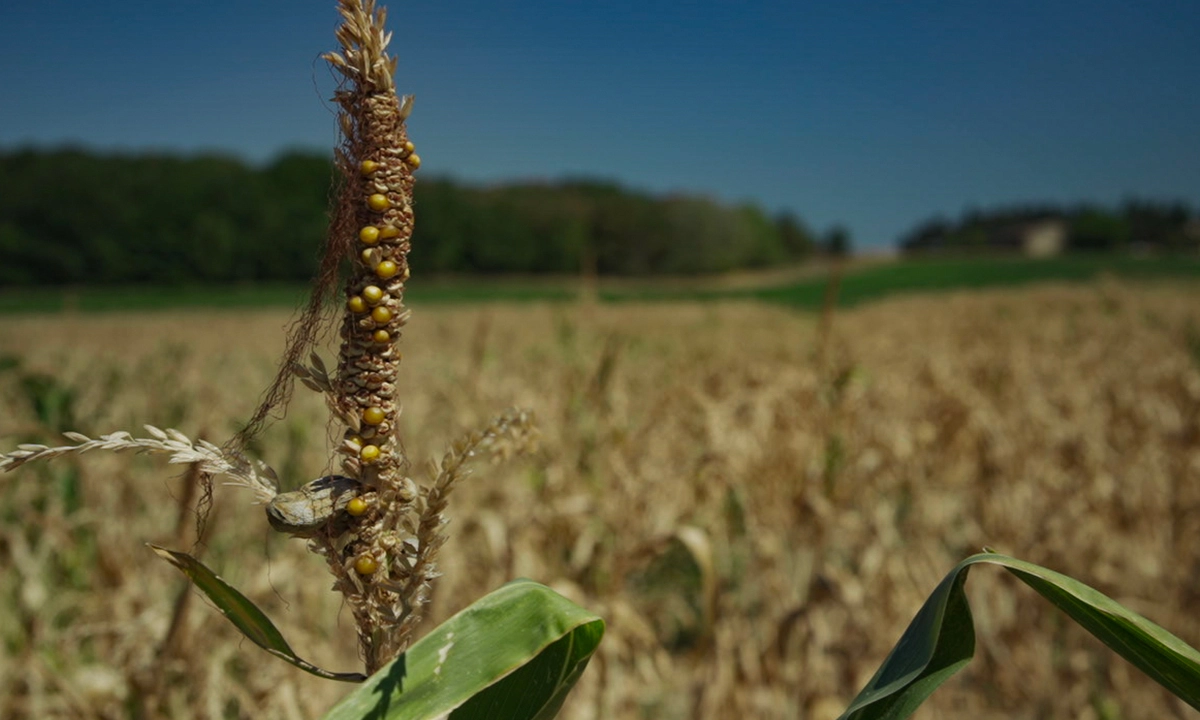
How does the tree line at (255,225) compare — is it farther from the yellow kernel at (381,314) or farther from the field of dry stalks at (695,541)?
the yellow kernel at (381,314)

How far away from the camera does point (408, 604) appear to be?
0.59 m

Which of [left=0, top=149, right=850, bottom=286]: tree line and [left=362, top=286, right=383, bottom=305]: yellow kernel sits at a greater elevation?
[left=0, top=149, right=850, bottom=286]: tree line

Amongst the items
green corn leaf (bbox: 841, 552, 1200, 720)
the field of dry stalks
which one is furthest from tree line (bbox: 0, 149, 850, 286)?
green corn leaf (bbox: 841, 552, 1200, 720)

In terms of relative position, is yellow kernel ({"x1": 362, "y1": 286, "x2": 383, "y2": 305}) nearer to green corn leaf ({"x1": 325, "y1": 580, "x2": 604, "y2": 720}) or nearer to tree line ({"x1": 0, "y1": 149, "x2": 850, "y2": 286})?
green corn leaf ({"x1": 325, "y1": 580, "x2": 604, "y2": 720})

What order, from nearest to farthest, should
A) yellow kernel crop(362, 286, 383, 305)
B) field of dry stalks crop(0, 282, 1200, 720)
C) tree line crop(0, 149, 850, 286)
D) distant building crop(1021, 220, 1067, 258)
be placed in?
Result: yellow kernel crop(362, 286, 383, 305) < field of dry stalks crop(0, 282, 1200, 720) < tree line crop(0, 149, 850, 286) < distant building crop(1021, 220, 1067, 258)

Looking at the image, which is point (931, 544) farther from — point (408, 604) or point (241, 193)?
point (241, 193)

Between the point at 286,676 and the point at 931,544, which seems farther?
the point at 931,544

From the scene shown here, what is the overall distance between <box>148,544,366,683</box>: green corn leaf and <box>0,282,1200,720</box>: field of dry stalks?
95 centimetres

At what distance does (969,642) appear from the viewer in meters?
0.69

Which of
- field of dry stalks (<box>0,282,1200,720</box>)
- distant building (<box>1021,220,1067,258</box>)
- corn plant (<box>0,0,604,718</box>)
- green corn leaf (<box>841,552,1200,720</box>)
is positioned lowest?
field of dry stalks (<box>0,282,1200,720</box>)

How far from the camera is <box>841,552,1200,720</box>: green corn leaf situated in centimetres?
63

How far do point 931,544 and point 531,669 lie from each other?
419 cm

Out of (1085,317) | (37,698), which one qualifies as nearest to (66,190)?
(1085,317)

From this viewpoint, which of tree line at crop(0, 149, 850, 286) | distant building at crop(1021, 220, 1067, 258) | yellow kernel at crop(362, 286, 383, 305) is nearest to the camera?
yellow kernel at crop(362, 286, 383, 305)
